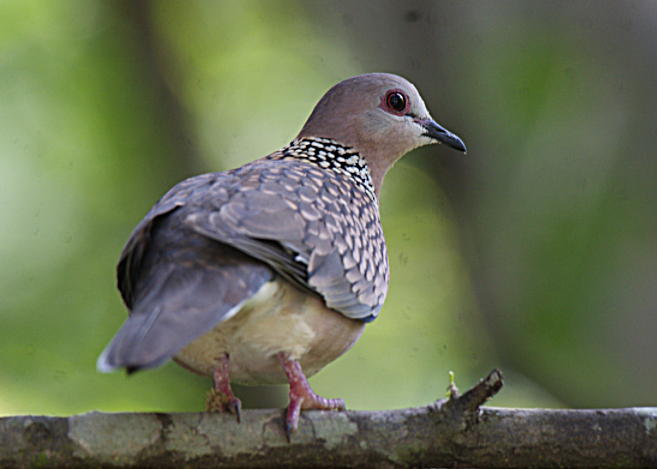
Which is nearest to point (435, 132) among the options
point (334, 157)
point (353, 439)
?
point (334, 157)

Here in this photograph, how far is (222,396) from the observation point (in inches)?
71.4

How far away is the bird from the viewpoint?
1527 millimetres

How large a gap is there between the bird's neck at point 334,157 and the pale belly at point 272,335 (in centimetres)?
73

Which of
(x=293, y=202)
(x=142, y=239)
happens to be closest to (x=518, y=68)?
(x=293, y=202)

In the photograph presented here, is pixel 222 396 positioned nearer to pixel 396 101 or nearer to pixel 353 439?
pixel 353 439

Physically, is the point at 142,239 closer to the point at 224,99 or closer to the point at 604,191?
the point at 224,99

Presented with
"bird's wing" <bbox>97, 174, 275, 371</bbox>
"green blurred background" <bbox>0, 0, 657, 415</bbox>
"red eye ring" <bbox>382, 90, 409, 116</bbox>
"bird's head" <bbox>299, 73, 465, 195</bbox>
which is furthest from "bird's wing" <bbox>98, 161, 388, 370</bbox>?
"green blurred background" <bbox>0, 0, 657, 415</bbox>

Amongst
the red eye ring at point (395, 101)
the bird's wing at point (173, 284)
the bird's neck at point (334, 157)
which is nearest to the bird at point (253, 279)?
the bird's wing at point (173, 284)

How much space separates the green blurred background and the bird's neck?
224 cm

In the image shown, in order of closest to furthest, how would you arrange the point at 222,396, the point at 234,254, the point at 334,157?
1. the point at 234,254
2. the point at 222,396
3. the point at 334,157

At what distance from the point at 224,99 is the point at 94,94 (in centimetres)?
103

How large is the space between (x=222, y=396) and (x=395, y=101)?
1510mm

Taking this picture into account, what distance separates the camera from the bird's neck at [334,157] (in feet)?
8.46

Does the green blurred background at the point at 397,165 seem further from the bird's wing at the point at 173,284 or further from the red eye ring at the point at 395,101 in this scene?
the bird's wing at the point at 173,284
